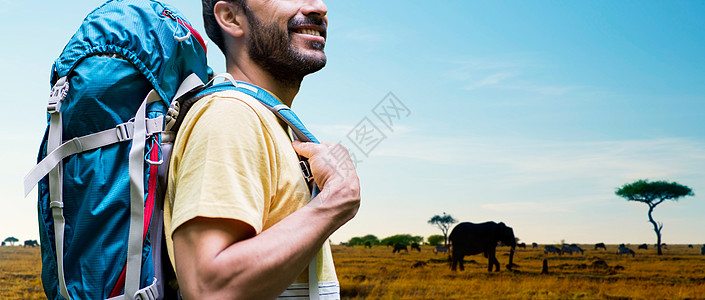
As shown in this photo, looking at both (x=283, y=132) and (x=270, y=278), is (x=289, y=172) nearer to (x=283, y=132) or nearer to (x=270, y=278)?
(x=283, y=132)

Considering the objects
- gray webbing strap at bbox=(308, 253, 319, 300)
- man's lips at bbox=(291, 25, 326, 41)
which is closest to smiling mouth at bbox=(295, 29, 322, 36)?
man's lips at bbox=(291, 25, 326, 41)

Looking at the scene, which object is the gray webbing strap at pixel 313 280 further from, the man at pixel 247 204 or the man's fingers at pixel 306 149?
the man's fingers at pixel 306 149

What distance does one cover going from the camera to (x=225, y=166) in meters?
1.68

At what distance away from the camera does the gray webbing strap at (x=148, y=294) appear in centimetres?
187

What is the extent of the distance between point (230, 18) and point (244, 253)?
1.29m

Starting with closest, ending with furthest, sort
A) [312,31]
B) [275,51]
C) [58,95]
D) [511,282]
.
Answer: [58,95] → [275,51] → [312,31] → [511,282]

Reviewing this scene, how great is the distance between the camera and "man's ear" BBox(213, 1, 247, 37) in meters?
2.44

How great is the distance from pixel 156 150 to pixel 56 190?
46 centimetres

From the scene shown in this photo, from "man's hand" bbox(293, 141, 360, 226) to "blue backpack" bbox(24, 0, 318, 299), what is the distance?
0.08m

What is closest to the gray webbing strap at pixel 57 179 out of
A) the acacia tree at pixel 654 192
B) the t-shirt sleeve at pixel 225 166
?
the t-shirt sleeve at pixel 225 166

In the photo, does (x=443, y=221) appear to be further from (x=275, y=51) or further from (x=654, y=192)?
(x=275, y=51)

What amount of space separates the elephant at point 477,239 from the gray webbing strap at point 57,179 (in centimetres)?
2472

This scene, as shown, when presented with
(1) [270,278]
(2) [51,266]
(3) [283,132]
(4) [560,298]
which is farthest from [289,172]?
(4) [560,298]

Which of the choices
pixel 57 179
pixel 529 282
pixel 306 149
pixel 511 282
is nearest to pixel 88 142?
pixel 57 179
